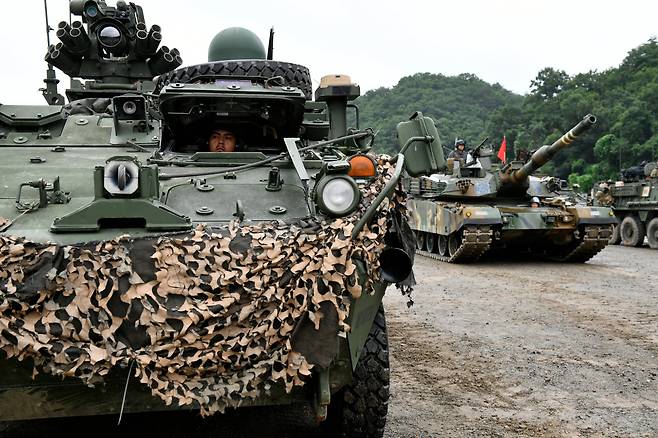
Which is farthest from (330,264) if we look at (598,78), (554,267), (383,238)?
(598,78)

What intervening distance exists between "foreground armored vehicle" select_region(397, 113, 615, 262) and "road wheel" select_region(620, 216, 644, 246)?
4.71 metres

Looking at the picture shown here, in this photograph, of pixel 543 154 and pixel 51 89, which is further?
pixel 543 154

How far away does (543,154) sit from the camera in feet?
45.8

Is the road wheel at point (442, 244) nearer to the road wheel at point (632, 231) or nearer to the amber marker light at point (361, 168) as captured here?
the road wheel at point (632, 231)

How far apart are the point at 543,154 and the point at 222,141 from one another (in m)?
9.60

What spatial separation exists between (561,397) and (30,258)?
13.0 feet

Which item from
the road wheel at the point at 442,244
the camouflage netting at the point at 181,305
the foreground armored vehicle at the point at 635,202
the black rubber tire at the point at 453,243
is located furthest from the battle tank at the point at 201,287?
the foreground armored vehicle at the point at 635,202

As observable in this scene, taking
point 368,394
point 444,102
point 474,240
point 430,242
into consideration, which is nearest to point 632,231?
point 430,242

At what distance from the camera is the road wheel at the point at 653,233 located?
18.5 meters

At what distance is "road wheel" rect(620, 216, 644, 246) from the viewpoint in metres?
19.4

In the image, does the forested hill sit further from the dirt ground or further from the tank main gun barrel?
the dirt ground

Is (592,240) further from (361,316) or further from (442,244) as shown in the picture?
(361,316)

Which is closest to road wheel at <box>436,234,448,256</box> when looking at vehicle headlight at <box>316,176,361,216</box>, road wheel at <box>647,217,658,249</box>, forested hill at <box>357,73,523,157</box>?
road wheel at <box>647,217,658,249</box>

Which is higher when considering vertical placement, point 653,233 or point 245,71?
point 245,71
